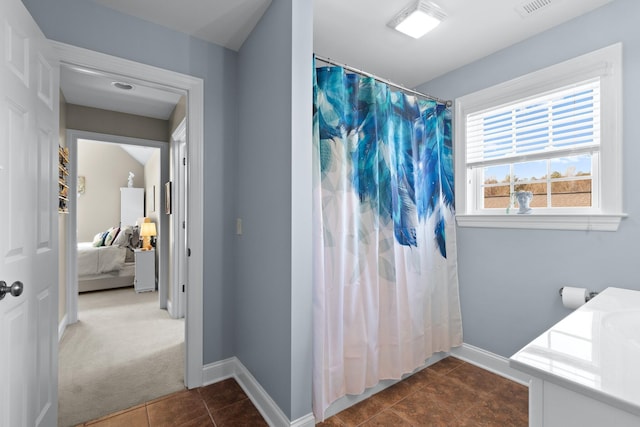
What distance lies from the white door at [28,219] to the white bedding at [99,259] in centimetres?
382

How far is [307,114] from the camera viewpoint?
1651mm

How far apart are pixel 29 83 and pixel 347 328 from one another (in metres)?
2.01

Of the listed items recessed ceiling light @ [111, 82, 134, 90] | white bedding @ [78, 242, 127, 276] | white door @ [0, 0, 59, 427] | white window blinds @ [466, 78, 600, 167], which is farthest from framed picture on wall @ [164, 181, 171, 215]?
white window blinds @ [466, 78, 600, 167]

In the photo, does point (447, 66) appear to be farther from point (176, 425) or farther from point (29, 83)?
point (176, 425)

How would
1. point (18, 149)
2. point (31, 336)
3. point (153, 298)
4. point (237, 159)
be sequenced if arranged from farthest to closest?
point (153, 298), point (237, 159), point (31, 336), point (18, 149)

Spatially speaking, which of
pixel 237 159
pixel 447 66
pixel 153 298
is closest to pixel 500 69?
pixel 447 66

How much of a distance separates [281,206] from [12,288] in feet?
3.69

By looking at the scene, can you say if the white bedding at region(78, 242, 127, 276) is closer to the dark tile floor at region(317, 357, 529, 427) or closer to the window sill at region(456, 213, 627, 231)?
the dark tile floor at region(317, 357, 529, 427)

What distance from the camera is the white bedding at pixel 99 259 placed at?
15.5ft

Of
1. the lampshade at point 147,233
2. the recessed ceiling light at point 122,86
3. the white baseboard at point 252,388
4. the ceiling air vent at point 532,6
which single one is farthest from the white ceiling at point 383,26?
the lampshade at point 147,233

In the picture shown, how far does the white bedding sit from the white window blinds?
5.36 metres

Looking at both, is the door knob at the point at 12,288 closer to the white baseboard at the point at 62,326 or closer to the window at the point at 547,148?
the white baseboard at the point at 62,326

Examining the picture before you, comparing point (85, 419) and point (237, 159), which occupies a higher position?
point (237, 159)

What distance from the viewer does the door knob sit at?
108 centimetres
